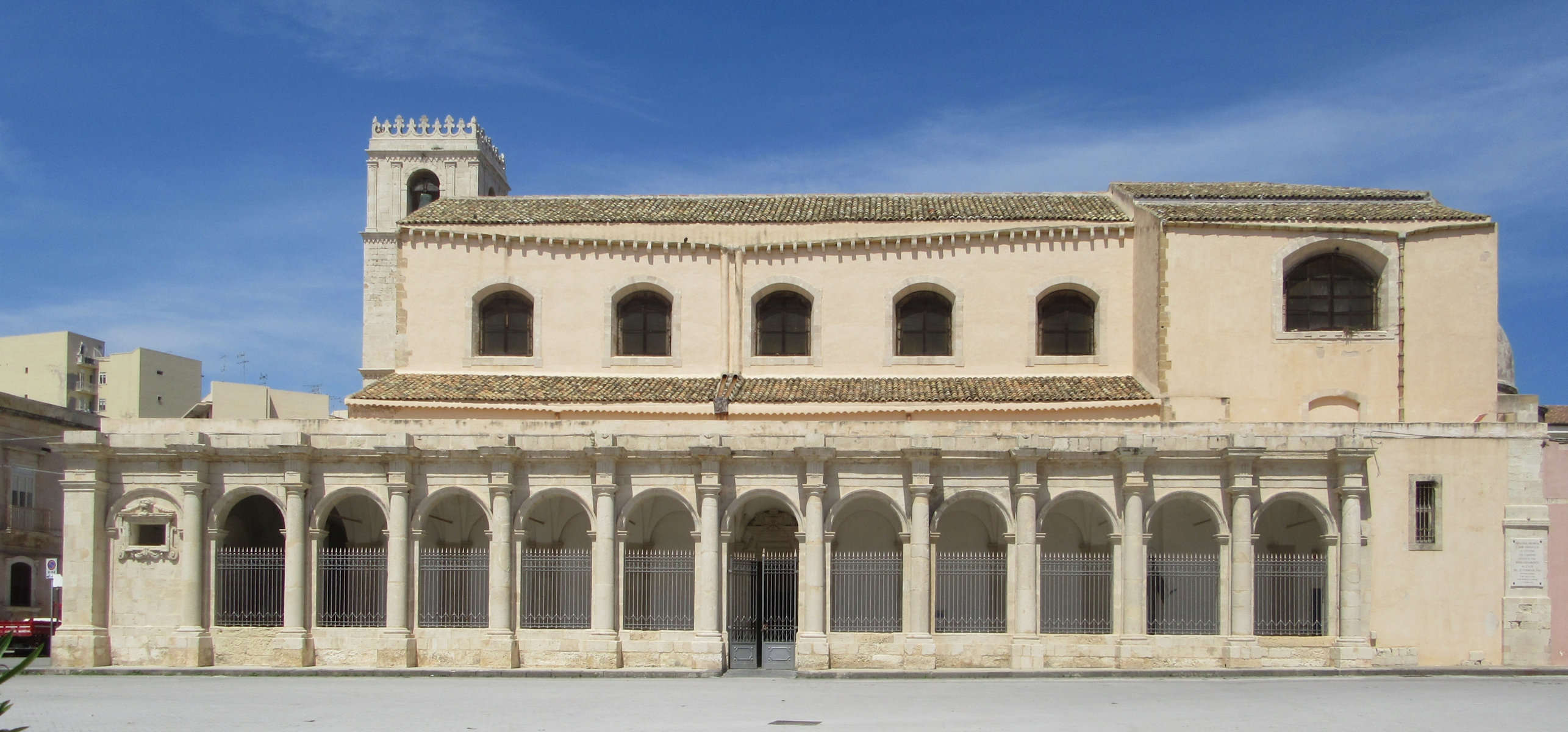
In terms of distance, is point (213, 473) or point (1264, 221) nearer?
point (213, 473)

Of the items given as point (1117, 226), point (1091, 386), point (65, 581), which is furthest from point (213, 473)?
point (1117, 226)

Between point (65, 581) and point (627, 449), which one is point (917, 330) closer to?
point (627, 449)

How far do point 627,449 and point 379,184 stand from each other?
73.9ft

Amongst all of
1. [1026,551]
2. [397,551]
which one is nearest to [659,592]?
[397,551]

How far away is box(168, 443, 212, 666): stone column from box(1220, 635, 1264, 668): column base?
16777 millimetres

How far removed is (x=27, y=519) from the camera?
103ft

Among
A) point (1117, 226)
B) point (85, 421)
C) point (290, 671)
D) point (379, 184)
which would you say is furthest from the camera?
point (379, 184)

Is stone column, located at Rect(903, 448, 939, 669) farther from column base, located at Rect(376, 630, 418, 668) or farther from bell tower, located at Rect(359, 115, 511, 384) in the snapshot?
bell tower, located at Rect(359, 115, 511, 384)

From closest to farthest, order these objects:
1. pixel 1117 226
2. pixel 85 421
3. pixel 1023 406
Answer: pixel 1023 406 → pixel 1117 226 → pixel 85 421

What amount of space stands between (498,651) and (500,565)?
1.40m

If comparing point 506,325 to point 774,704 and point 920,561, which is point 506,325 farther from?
point 774,704

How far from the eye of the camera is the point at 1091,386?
26188 millimetres

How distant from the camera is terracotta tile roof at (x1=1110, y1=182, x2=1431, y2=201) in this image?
28.2 m

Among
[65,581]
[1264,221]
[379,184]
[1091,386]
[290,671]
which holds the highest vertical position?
[379,184]
